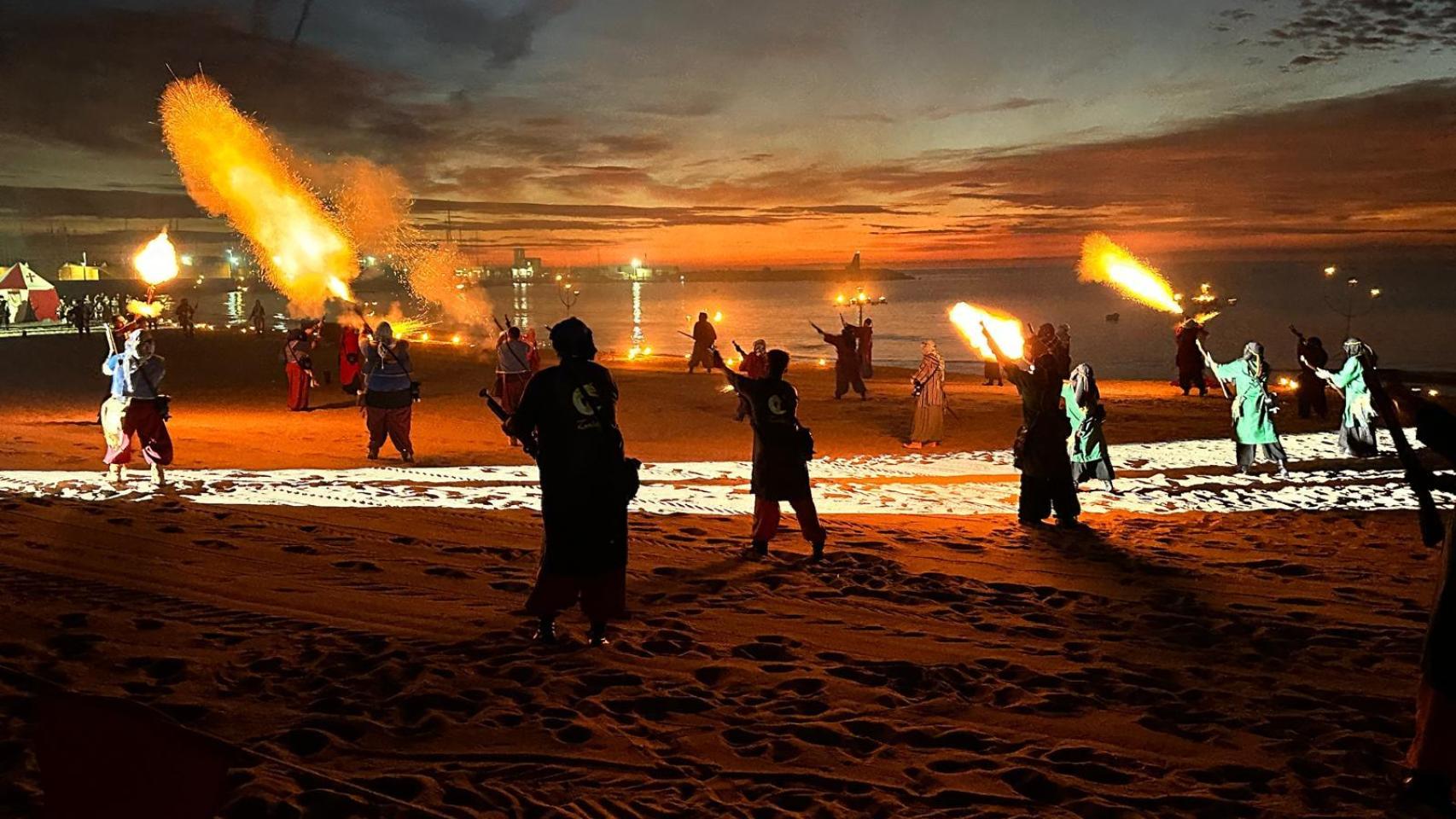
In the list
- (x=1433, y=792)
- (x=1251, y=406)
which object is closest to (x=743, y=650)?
→ (x=1433, y=792)

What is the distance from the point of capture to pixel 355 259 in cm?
2355

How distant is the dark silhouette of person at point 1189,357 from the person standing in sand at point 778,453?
17587mm

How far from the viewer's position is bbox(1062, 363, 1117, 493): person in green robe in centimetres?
1097

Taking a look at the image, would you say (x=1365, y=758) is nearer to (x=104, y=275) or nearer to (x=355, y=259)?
(x=355, y=259)

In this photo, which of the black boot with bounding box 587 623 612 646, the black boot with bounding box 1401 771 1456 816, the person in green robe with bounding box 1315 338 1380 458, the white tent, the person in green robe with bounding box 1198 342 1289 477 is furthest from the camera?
the white tent

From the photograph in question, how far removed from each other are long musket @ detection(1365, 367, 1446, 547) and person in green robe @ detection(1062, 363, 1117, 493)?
21.4 ft

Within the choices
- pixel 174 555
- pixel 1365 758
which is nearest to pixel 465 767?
pixel 1365 758

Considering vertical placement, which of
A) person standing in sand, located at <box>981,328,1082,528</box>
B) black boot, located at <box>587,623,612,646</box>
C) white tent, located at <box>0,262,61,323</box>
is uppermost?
white tent, located at <box>0,262,61,323</box>

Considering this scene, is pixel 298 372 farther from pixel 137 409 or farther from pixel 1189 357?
pixel 1189 357

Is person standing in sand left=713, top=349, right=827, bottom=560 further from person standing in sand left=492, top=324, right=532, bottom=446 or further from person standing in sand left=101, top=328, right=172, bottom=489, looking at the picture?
person standing in sand left=492, top=324, right=532, bottom=446

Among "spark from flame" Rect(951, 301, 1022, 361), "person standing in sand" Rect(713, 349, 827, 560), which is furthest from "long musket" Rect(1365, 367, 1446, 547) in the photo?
"spark from flame" Rect(951, 301, 1022, 361)

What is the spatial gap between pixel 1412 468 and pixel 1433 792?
1.31 metres

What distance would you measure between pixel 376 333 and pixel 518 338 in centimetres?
302

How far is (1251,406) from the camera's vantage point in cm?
1238
